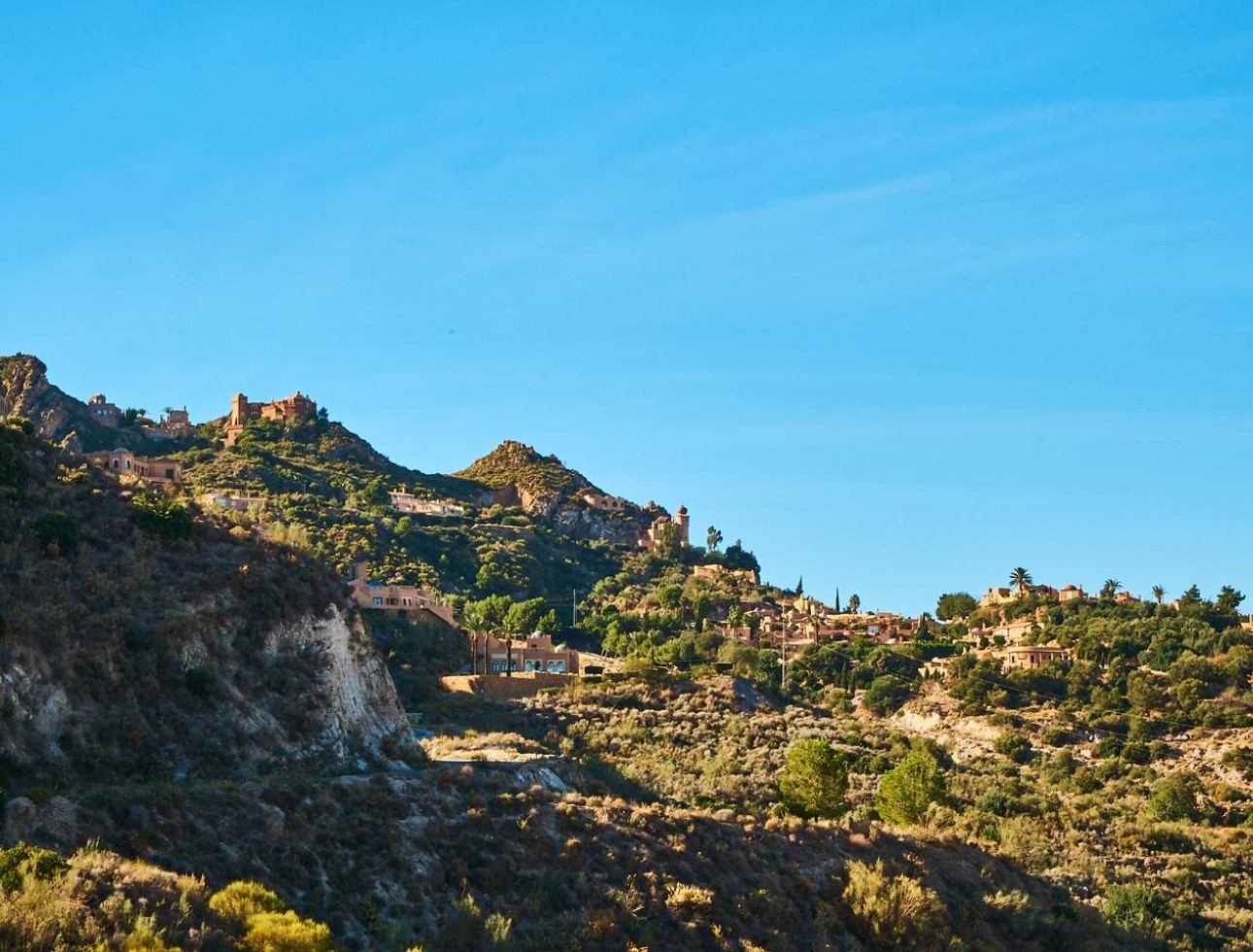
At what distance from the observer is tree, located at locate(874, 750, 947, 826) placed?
63.9 metres

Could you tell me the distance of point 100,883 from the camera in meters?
28.6

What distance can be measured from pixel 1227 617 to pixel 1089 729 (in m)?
37.1

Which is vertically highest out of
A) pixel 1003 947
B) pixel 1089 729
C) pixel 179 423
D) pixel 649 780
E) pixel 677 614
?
pixel 179 423

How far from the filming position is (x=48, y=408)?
149875 mm

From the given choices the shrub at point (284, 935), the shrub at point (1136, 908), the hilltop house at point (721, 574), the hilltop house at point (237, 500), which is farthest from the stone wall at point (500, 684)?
the hilltop house at point (721, 574)

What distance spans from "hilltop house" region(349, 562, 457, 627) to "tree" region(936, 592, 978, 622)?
5765 cm

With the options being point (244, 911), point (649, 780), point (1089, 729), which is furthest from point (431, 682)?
point (244, 911)

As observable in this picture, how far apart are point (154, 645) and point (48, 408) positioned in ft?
361

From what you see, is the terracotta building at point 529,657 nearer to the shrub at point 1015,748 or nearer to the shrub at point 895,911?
the shrub at point 1015,748

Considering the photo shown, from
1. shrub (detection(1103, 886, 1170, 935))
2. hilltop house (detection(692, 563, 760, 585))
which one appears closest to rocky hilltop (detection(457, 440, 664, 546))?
hilltop house (detection(692, 563, 760, 585))

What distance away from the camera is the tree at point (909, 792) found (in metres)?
63.9

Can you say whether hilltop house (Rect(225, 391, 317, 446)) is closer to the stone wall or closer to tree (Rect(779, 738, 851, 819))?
the stone wall

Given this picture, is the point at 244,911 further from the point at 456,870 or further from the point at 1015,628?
the point at 1015,628

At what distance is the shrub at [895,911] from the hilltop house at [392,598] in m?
60.0
